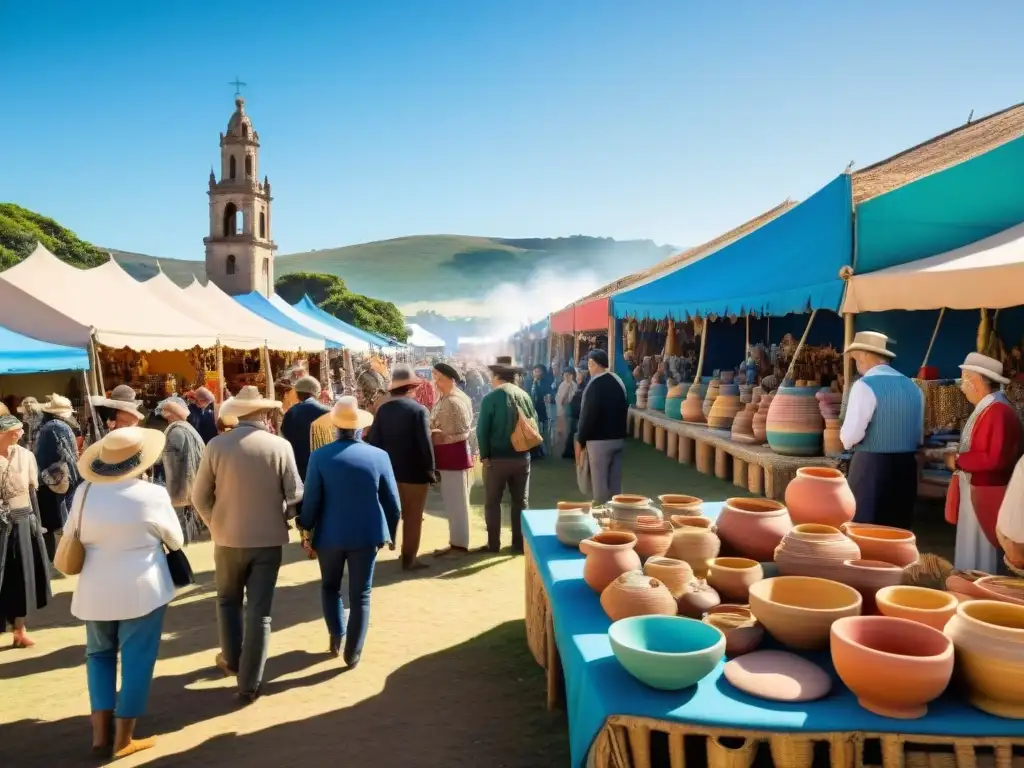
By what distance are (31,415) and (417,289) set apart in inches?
5852

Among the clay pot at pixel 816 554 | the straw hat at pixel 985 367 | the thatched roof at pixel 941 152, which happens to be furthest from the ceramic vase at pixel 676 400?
the clay pot at pixel 816 554

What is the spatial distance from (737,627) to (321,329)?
1702cm

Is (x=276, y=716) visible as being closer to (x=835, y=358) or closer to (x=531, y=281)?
(x=835, y=358)

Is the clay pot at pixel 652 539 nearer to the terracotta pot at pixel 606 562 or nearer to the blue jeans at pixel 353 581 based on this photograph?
the terracotta pot at pixel 606 562

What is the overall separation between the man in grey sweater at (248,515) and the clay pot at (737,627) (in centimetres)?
203

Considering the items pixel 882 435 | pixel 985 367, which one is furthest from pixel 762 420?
pixel 985 367

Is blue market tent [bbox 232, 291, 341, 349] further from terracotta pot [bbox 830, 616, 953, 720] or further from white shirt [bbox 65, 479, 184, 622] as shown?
terracotta pot [bbox 830, 616, 953, 720]

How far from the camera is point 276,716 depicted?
10.5ft

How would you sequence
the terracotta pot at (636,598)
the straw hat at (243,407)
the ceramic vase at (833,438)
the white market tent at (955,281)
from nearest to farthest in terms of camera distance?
1. the terracotta pot at (636,598)
2. the straw hat at (243,407)
3. the white market tent at (955,281)
4. the ceramic vase at (833,438)

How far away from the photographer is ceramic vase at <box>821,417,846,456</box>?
6.20 m

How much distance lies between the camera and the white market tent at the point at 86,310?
28.6 feet

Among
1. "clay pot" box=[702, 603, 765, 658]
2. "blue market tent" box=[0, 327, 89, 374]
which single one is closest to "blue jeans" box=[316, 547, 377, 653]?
"clay pot" box=[702, 603, 765, 658]

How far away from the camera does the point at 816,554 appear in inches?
97.3

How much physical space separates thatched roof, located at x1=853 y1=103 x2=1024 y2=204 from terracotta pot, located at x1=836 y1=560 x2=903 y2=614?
5.24 metres
